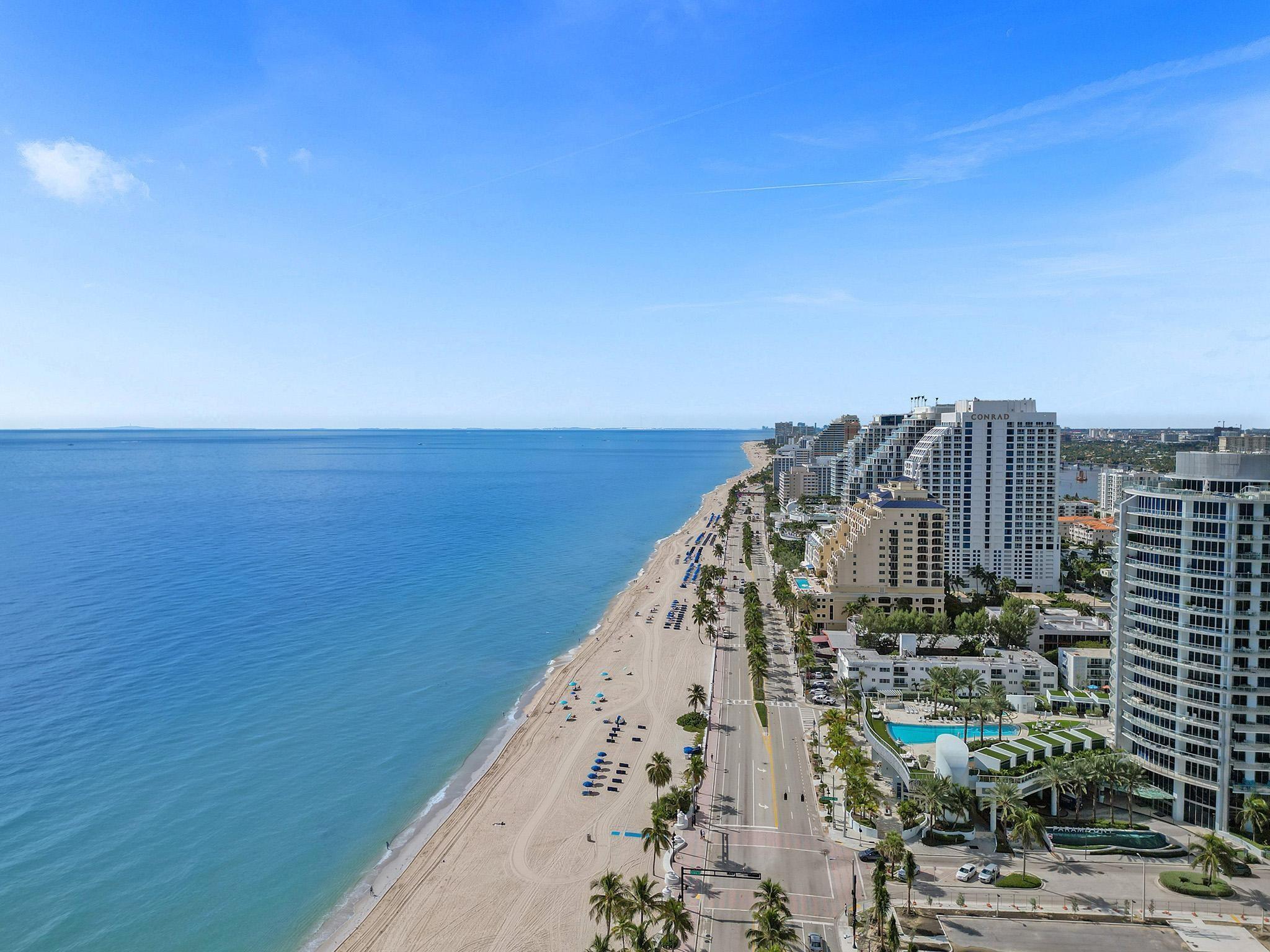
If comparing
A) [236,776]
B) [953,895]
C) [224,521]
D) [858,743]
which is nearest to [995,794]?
[953,895]

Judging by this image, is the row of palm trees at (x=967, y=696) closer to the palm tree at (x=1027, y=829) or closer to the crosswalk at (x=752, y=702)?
the crosswalk at (x=752, y=702)

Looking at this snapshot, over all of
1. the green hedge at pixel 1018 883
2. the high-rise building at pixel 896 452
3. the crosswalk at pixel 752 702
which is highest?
the high-rise building at pixel 896 452

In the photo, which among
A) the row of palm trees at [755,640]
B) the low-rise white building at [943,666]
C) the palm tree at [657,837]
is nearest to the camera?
the palm tree at [657,837]

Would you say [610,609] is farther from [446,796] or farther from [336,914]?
[336,914]

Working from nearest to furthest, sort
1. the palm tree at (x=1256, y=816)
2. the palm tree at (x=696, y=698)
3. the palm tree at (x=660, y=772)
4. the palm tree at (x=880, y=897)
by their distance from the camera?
the palm tree at (x=880, y=897), the palm tree at (x=1256, y=816), the palm tree at (x=660, y=772), the palm tree at (x=696, y=698)

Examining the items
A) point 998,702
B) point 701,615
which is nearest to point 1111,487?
point 701,615

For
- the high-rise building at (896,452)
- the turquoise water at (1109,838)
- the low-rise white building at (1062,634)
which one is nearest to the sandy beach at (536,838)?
the turquoise water at (1109,838)

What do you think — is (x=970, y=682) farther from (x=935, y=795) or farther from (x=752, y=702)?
(x=935, y=795)
